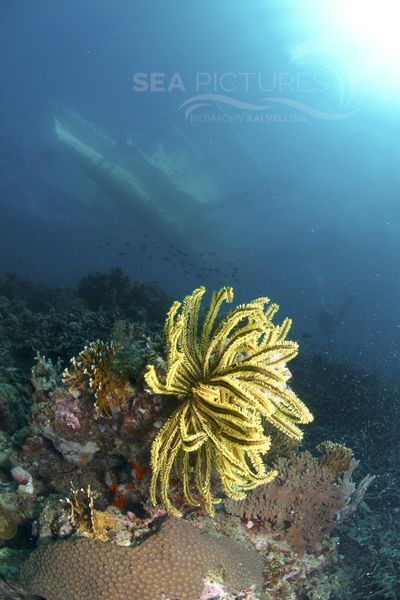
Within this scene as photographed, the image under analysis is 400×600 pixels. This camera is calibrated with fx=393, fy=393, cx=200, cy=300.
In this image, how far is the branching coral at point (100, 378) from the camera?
4.48 m

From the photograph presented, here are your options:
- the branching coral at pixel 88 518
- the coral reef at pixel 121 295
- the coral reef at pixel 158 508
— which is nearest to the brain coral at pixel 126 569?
the coral reef at pixel 158 508

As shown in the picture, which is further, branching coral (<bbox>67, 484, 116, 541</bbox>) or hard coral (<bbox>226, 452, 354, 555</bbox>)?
hard coral (<bbox>226, 452, 354, 555</bbox>)

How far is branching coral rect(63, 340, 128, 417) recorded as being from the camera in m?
4.48

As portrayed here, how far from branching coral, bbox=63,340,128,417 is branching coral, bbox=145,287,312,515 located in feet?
2.51

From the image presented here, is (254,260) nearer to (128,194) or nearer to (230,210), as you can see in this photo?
(230,210)

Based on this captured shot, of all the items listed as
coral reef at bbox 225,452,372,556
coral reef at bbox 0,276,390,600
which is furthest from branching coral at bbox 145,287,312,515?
coral reef at bbox 225,452,372,556

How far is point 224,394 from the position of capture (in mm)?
3625

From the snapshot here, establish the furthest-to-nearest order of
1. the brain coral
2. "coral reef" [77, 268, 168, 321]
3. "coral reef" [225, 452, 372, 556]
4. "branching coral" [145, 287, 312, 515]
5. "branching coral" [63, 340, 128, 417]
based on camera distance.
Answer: "coral reef" [77, 268, 168, 321], "coral reef" [225, 452, 372, 556], "branching coral" [63, 340, 128, 417], the brain coral, "branching coral" [145, 287, 312, 515]

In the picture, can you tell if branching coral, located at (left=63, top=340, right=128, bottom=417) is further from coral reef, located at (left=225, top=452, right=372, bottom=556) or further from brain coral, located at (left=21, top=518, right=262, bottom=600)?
coral reef, located at (left=225, top=452, right=372, bottom=556)

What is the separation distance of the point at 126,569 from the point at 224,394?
1868mm

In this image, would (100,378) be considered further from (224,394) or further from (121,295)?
(121,295)

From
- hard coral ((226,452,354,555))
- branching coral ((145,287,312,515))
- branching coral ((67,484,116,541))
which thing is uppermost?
branching coral ((145,287,312,515))

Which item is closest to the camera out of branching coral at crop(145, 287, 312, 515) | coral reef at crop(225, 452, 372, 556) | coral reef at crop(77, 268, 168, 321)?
branching coral at crop(145, 287, 312, 515)

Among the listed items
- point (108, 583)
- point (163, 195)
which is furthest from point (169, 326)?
point (163, 195)
